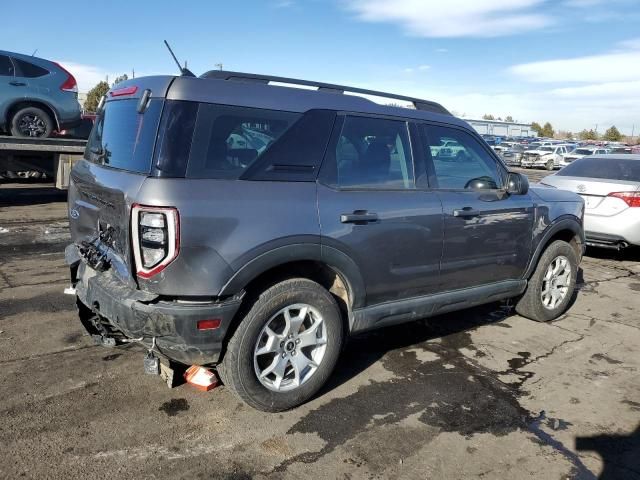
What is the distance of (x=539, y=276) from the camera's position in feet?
16.4

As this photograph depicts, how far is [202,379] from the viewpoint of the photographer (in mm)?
3527

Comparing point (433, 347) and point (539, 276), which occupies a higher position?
point (539, 276)

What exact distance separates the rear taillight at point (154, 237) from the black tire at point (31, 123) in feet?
27.1

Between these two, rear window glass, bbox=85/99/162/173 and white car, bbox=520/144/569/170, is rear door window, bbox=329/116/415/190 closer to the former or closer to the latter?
rear window glass, bbox=85/99/162/173

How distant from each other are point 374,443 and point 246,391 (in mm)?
789

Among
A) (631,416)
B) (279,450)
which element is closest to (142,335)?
(279,450)

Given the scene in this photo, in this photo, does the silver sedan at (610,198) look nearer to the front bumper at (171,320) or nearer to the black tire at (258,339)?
the black tire at (258,339)

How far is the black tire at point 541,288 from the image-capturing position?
5008 mm

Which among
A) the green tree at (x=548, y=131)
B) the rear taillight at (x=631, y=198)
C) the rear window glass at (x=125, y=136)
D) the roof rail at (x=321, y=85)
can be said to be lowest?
the rear taillight at (x=631, y=198)

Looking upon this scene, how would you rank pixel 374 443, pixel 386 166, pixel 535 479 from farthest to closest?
pixel 386 166 → pixel 374 443 → pixel 535 479

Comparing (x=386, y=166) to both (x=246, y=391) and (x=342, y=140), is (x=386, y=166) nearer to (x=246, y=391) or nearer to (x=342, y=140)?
(x=342, y=140)

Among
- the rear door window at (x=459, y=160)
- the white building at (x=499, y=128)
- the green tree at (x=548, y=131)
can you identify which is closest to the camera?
the rear door window at (x=459, y=160)

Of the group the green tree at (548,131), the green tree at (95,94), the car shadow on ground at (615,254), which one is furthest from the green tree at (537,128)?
the car shadow on ground at (615,254)

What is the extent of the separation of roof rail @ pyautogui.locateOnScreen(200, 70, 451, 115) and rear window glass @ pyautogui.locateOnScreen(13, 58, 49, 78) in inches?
309
